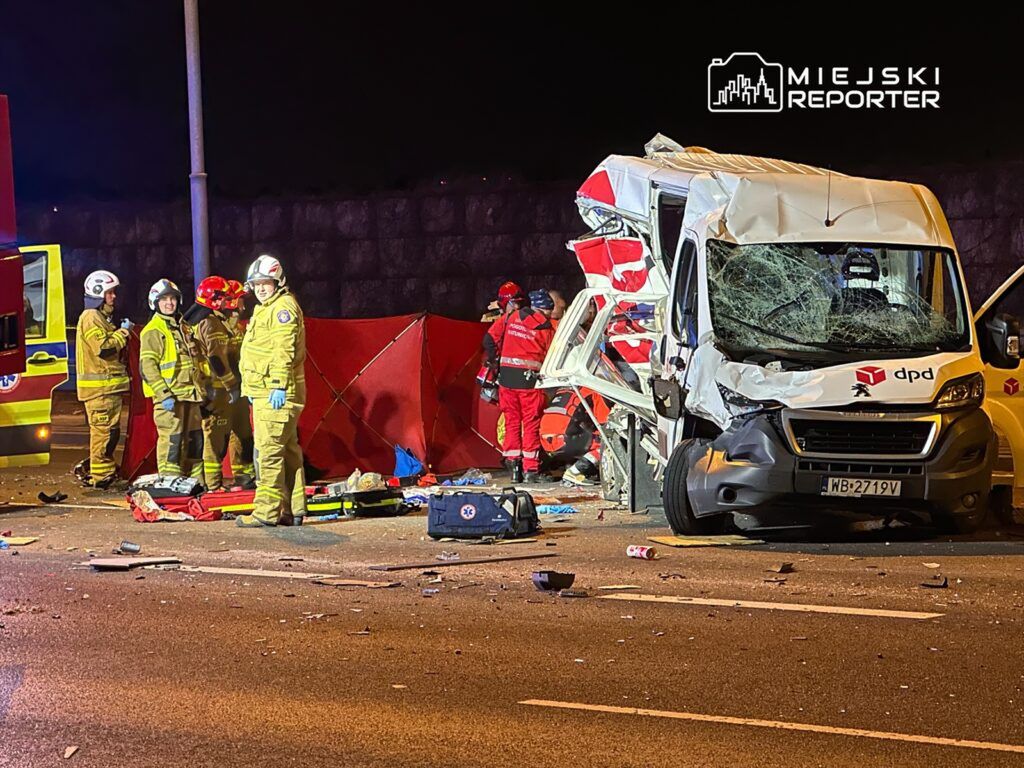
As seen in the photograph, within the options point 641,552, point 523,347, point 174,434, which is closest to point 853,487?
point 641,552

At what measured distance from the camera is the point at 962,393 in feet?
33.6

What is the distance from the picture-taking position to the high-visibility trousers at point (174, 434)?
46.4 ft

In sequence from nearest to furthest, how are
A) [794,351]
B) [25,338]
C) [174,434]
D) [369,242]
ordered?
[794,351], [25,338], [174,434], [369,242]

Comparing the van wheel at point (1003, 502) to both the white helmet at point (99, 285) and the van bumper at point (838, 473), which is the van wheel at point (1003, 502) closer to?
the van bumper at point (838, 473)

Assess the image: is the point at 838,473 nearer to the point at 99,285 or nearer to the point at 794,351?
the point at 794,351

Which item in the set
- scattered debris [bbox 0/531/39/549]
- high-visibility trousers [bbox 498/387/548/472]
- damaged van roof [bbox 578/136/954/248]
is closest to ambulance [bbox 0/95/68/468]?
scattered debris [bbox 0/531/39/549]

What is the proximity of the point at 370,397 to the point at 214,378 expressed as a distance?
1895mm

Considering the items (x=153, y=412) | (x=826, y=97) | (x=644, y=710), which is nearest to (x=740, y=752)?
(x=644, y=710)

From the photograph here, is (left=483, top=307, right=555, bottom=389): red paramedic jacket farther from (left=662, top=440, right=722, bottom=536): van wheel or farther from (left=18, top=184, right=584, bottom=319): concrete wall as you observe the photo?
(left=18, top=184, right=584, bottom=319): concrete wall

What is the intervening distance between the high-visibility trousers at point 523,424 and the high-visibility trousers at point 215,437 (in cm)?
273

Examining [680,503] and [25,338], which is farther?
[25,338]

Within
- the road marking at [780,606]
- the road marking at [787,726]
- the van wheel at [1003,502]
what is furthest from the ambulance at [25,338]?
the van wheel at [1003,502]

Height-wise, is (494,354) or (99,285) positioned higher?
(99,285)

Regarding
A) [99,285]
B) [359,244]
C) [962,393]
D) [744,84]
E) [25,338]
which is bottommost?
[962,393]
